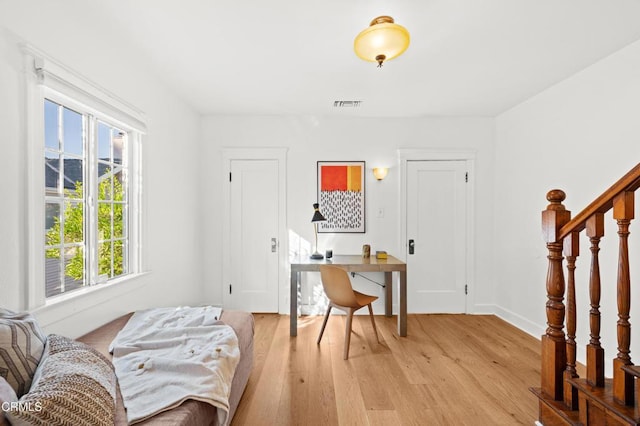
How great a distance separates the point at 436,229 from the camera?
3.99 meters

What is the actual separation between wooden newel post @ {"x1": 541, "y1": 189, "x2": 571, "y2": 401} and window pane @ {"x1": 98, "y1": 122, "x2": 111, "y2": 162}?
9.71 feet

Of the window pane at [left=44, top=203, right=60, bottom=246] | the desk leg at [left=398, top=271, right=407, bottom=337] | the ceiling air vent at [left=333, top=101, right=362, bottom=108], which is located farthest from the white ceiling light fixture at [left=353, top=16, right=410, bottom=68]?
the desk leg at [left=398, top=271, right=407, bottom=337]

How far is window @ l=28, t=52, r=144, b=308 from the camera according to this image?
1632 millimetres

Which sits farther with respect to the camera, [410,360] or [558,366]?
[410,360]

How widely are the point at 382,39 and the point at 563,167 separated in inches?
91.5

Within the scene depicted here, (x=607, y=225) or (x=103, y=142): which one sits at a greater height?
(x=103, y=142)

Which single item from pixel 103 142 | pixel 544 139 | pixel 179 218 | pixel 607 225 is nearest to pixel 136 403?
pixel 103 142

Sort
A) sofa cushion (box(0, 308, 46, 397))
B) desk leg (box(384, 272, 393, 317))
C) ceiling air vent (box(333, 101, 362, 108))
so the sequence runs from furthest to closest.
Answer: desk leg (box(384, 272, 393, 317)) → ceiling air vent (box(333, 101, 362, 108)) → sofa cushion (box(0, 308, 46, 397))

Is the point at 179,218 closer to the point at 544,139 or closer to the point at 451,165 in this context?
the point at 451,165

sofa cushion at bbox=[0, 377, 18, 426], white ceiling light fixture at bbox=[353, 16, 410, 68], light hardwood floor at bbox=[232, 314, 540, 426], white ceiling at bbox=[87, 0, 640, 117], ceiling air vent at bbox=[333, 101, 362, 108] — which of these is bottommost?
light hardwood floor at bbox=[232, 314, 540, 426]

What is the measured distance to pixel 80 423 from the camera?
867 millimetres

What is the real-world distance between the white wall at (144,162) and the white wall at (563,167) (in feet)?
12.6

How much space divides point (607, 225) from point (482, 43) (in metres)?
1.78

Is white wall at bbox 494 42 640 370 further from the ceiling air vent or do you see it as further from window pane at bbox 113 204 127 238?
window pane at bbox 113 204 127 238
